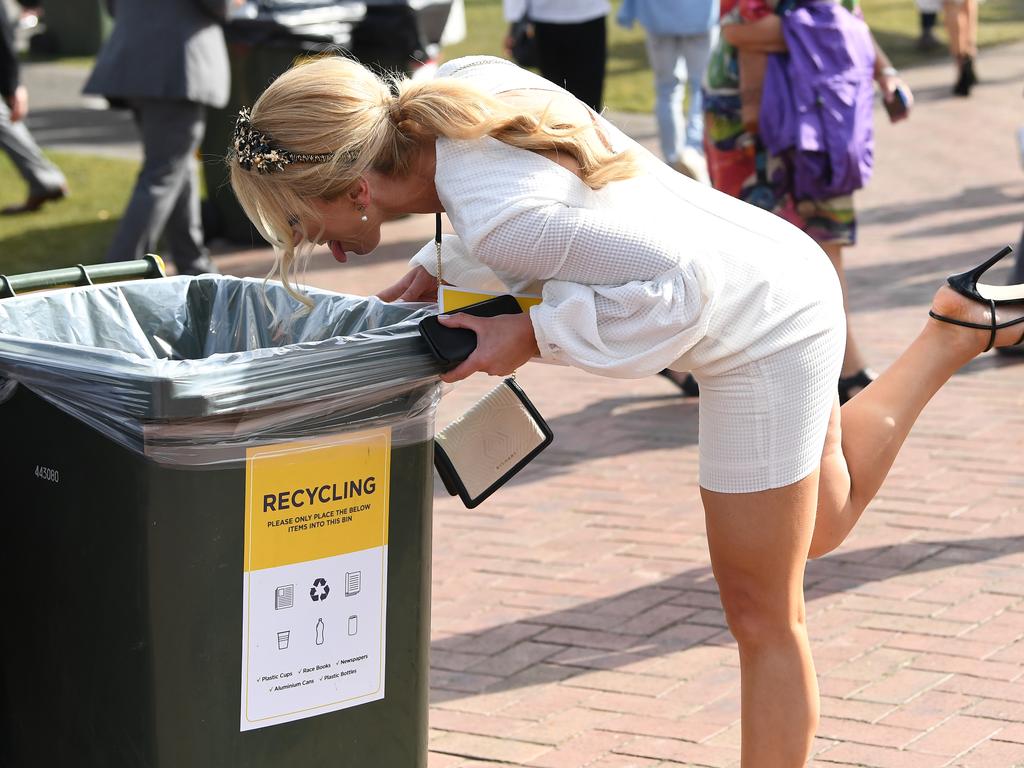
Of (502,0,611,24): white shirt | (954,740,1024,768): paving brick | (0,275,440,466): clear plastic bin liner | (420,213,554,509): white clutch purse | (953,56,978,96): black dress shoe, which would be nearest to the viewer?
(0,275,440,466): clear plastic bin liner

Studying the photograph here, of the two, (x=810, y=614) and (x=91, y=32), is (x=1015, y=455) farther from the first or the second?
(x=91, y=32)

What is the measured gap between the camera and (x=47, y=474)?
254cm

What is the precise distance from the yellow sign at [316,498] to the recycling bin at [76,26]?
15.8 metres

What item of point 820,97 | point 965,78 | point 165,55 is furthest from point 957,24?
point 820,97

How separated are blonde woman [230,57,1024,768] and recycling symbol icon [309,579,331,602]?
428 mm

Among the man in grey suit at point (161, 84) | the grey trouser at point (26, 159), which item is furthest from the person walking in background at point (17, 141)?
the man in grey suit at point (161, 84)

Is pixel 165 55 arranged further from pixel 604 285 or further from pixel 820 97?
pixel 604 285

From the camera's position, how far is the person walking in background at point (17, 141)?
913 centimetres

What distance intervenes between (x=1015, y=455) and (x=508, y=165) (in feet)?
10.7

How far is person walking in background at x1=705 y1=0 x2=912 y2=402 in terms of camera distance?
509 cm

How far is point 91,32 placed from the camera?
1748cm

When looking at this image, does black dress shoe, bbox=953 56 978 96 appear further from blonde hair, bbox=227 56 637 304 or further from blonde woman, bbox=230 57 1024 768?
blonde hair, bbox=227 56 637 304

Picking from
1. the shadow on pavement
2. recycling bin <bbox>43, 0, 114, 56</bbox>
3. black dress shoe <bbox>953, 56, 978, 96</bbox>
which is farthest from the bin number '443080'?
recycling bin <bbox>43, 0, 114, 56</bbox>

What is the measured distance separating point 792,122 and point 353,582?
10.0 ft
